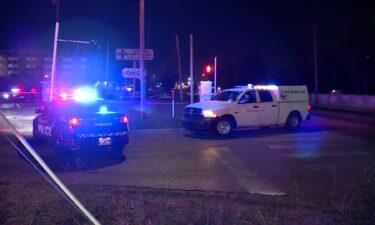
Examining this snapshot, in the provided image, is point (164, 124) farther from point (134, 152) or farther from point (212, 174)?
point (212, 174)

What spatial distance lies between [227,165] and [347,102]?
112ft

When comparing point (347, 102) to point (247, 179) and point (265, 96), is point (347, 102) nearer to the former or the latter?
point (265, 96)

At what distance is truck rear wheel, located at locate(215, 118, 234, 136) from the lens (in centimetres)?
1644

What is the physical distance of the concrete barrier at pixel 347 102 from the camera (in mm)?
37812

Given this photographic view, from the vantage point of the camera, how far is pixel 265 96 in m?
17.7

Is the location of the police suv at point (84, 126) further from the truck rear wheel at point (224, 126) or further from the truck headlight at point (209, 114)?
the truck rear wheel at point (224, 126)

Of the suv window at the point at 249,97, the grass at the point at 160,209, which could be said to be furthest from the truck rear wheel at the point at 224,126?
the grass at the point at 160,209

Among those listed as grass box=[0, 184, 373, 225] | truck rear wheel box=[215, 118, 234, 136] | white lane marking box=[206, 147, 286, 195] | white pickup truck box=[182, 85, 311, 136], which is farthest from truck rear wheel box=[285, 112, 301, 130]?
grass box=[0, 184, 373, 225]

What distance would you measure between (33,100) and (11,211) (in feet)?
138

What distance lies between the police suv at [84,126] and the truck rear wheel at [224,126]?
17.1ft

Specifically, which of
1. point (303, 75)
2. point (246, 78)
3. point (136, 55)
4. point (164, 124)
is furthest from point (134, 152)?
point (246, 78)

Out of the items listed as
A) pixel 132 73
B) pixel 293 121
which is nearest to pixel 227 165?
pixel 293 121

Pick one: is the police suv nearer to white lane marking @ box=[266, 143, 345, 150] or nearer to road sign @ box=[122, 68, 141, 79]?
white lane marking @ box=[266, 143, 345, 150]

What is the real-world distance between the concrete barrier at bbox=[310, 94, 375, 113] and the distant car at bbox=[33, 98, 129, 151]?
2765cm
